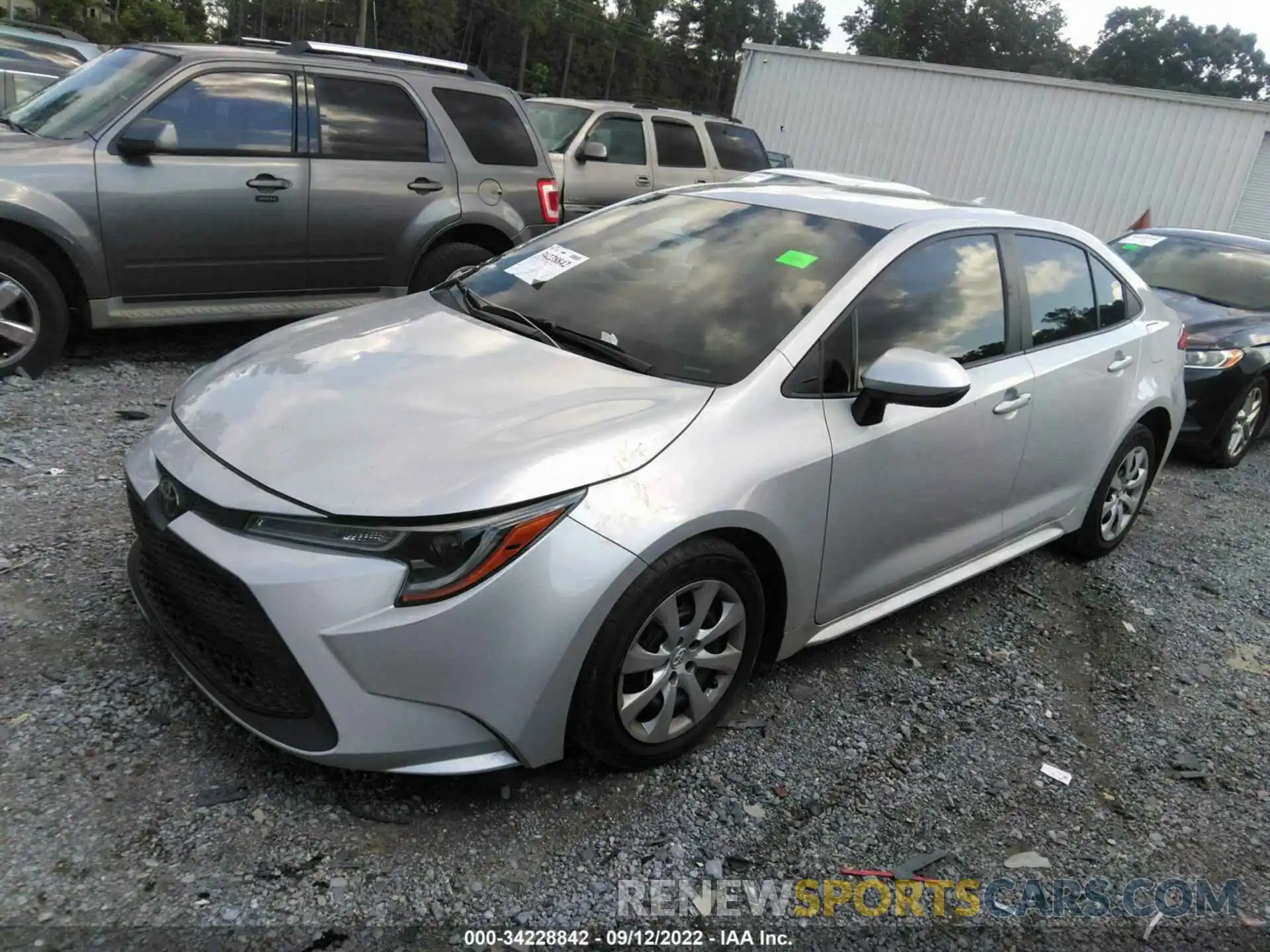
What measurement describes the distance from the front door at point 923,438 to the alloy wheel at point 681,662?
1.45 feet

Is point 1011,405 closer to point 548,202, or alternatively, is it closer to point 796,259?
point 796,259

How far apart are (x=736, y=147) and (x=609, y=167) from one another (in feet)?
6.69

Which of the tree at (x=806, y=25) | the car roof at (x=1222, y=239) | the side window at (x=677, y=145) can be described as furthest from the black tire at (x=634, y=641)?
the tree at (x=806, y=25)

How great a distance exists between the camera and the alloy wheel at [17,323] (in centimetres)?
507

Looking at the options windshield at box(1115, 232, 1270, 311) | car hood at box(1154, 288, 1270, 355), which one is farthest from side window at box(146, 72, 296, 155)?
windshield at box(1115, 232, 1270, 311)

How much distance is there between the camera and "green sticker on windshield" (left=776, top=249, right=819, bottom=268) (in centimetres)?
333

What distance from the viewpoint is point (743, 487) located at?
278 cm

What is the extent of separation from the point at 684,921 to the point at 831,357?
169cm

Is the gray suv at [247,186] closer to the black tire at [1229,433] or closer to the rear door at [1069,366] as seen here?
the rear door at [1069,366]

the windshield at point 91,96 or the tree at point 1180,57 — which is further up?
the tree at point 1180,57

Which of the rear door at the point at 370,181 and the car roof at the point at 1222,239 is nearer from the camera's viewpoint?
the rear door at the point at 370,181

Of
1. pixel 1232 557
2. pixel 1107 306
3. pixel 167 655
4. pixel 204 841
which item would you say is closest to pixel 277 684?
pixel 204 841

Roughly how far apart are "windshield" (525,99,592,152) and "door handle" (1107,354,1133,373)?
270 inches

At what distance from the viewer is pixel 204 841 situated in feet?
7.91
